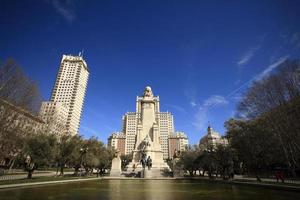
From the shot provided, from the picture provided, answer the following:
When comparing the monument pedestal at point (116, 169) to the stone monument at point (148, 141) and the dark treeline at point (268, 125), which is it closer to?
the stone monument at point (148, 141)

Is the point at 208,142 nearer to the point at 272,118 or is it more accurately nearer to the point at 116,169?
the point at 116,169

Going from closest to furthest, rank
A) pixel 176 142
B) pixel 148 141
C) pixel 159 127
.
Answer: pixel 148 141 < pixel 159 127 < pixel 176 142

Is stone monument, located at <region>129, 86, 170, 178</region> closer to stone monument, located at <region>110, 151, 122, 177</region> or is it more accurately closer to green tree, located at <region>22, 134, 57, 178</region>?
stone monument, located at <region>110, 151, 122, 177</region>

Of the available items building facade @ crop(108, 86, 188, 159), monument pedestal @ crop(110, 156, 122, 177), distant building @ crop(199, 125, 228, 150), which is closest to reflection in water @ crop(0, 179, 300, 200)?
distant building @ crop(199, 125, 228, 150)

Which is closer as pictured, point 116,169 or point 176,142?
point 116,169

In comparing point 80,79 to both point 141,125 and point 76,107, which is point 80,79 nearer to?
point 76,107

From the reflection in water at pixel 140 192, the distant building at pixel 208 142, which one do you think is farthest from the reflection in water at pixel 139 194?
the distant building at pixel 208 142

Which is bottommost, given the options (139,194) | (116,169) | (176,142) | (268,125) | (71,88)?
(139,194)

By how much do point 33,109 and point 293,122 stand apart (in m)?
36.6

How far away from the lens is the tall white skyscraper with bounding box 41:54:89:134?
131 m

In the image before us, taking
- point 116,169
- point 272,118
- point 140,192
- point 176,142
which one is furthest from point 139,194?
point 176,142

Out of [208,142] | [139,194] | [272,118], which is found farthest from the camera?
[208,142]

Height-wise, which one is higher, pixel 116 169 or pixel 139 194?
pixel 116 169

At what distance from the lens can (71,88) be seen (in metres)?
138
